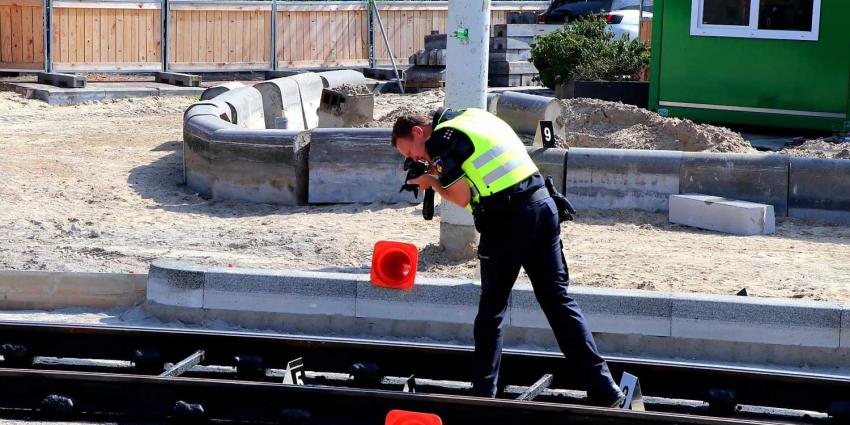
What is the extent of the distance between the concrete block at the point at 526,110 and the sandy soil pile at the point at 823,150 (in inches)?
102

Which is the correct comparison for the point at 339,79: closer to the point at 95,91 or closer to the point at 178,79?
the point at 95,91

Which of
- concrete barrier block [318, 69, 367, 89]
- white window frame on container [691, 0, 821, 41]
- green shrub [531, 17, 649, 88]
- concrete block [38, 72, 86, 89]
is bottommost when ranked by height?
concrete block [38, 72, 86, 89]

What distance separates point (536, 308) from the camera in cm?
749

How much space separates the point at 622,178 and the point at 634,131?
132 inches

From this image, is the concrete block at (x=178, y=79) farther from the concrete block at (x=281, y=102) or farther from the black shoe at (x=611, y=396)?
the black shoe at (x=611, y=396)

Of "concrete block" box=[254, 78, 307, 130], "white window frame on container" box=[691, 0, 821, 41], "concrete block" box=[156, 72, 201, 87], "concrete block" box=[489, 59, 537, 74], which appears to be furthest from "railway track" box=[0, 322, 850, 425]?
"concrete block" box=[489, 59, 537, 74]

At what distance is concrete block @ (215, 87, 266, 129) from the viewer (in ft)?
46.2

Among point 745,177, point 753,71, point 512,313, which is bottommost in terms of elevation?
point 512,313

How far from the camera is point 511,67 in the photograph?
23516mm

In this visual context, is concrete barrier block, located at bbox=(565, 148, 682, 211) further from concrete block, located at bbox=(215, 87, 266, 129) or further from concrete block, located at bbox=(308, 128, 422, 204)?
concrete block, located at bbox=(215, 87, 266, 129)

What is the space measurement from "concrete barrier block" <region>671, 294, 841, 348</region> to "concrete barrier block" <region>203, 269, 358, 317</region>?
2089mm

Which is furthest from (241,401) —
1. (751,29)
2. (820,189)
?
(751,29)

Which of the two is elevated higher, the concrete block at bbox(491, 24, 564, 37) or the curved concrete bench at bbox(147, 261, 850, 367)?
the concrete block at bbox(491, 24, 564, 37)

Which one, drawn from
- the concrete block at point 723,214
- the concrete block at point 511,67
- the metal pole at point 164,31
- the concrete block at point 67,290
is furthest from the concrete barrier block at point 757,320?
the concrete block at point 511,67
